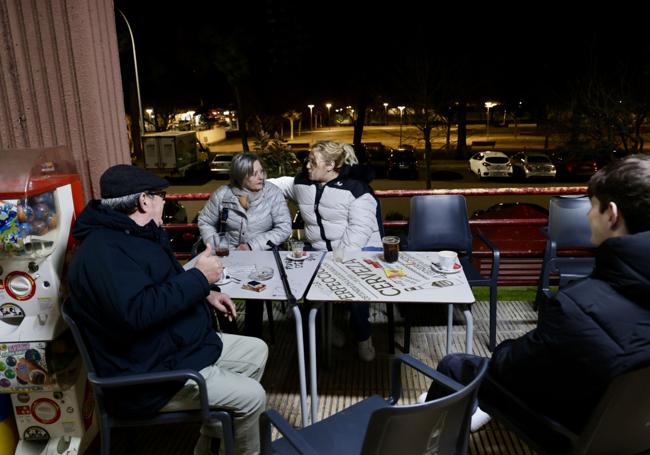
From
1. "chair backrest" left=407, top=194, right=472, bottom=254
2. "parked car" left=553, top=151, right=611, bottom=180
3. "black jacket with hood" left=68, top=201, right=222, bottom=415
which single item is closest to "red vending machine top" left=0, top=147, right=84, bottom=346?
"black jacket with hood" left=68, top=201, right=222, bottom=415

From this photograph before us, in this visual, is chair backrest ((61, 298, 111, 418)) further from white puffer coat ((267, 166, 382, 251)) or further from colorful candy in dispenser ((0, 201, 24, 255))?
white puffer coat ((267, 166, 382, 251))

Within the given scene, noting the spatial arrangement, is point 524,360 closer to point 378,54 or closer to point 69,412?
point 69,412

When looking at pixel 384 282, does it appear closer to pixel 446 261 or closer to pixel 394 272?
pixel 394 272

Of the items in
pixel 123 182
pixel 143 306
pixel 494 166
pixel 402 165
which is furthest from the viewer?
pixel 402 165

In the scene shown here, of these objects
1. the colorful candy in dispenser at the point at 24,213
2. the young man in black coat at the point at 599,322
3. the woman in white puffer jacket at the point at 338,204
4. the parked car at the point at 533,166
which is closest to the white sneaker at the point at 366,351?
the woman in white puffer jacket at the point at 338,204

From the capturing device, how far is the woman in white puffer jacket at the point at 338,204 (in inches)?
151

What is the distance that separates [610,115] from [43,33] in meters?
17.4

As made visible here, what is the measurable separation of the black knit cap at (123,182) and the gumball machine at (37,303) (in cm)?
41

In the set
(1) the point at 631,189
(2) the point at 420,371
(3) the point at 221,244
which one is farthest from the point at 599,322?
(3) the point at 221,244

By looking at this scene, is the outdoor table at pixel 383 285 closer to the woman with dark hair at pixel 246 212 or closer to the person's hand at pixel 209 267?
the person's hand at pixel 209 267

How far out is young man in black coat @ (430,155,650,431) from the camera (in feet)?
5.54

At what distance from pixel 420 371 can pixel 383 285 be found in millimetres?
903

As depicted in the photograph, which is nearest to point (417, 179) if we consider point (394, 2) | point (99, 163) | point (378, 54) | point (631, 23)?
point (378, 54)

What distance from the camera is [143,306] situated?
2133 mm
